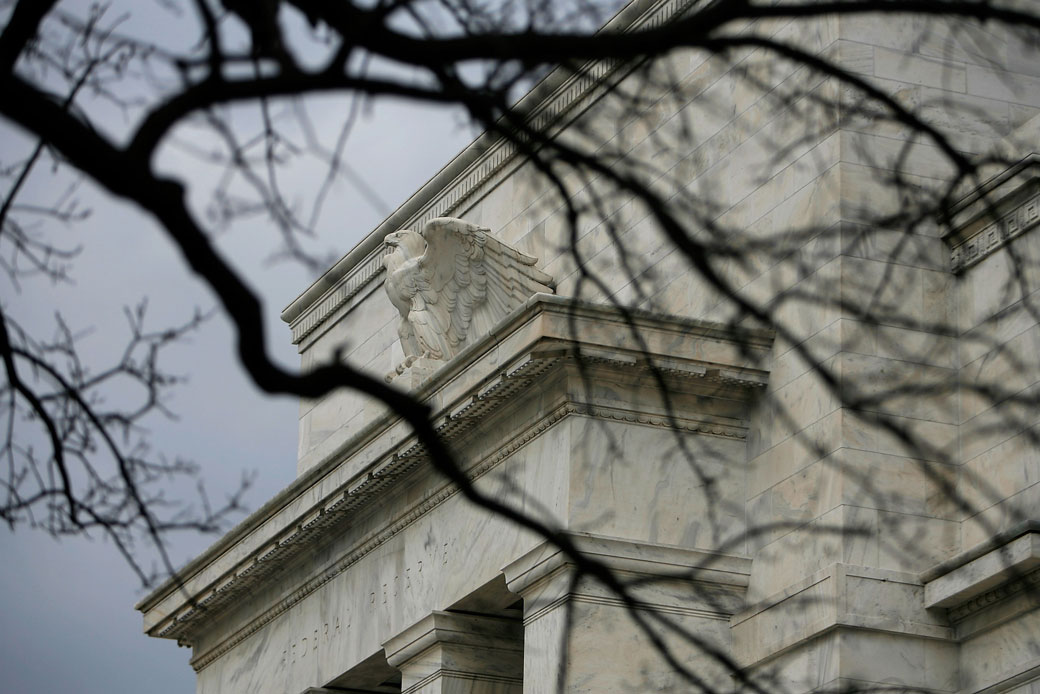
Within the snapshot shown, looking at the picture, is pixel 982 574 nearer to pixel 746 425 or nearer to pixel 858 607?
pixel 858 607

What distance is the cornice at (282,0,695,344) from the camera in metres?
26.1

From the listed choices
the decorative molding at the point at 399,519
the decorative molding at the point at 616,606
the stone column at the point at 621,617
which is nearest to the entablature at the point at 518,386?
the decorative molding at the point at 399,519

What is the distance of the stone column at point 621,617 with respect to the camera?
2131cm

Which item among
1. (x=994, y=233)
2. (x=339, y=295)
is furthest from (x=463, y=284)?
(x=339, y=295)

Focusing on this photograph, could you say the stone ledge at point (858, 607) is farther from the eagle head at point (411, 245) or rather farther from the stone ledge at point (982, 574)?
the eagle head at point (411, 245)

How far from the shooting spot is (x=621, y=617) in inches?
856

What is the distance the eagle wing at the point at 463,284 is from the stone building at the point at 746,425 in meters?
0.04

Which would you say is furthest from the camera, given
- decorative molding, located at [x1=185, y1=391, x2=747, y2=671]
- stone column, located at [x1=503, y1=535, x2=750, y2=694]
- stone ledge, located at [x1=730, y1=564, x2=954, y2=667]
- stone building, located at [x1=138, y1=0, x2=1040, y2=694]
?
decorative molding, located at [x1=185, y1=391, x2=747, y2=671]

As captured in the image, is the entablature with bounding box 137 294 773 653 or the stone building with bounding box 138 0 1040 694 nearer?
the stone building with bounding box 138 0 1040 694

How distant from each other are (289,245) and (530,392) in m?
13.6

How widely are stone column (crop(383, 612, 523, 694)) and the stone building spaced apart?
0.12 feet

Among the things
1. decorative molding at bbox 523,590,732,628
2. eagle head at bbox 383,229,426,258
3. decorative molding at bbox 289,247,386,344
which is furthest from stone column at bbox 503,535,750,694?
decorative molding at bbox 289,247,386,344

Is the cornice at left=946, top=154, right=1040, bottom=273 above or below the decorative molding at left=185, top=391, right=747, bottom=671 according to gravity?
above

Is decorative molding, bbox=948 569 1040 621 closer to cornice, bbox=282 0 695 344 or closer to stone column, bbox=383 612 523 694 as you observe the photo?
stone column, bbox=383 612 523 694
